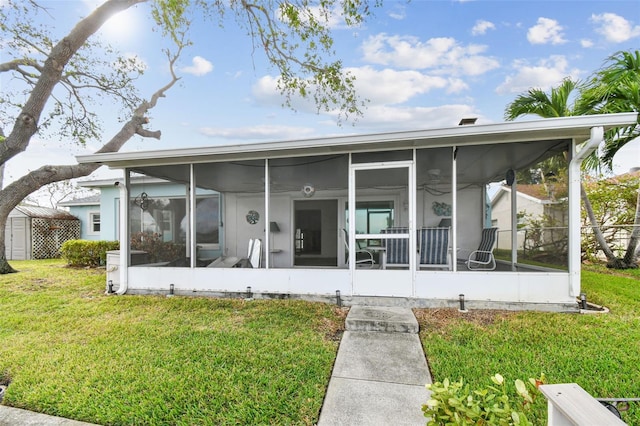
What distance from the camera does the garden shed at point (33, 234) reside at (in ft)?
43.2

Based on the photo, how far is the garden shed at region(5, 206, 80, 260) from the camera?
13156mm

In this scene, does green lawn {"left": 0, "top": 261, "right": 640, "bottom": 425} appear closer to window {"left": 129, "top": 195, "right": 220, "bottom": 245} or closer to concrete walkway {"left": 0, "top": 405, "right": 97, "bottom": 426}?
concrete walkway {"left": 0, "top": 405, "right": 97, "bottom": 426}

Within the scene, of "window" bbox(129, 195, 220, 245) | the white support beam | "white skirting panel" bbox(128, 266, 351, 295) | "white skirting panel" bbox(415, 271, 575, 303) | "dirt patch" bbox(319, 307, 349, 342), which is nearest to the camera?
"dirt patch" bbox(319, 307, 349, 342)

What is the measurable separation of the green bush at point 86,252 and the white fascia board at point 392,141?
19.0ft

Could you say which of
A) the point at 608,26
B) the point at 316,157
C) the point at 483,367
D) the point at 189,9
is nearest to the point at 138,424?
the point at 483,367

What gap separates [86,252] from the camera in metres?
10.1

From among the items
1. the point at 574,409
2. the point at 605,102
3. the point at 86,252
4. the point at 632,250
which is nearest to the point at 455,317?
the point at 574,409

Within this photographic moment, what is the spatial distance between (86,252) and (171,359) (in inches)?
364

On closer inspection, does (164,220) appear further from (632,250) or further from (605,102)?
(632,250)

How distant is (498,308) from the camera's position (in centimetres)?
457

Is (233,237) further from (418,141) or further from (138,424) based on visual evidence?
(138,424)

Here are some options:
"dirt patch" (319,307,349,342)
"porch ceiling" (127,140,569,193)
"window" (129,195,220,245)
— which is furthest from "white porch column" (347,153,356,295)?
"window" (129,195,220,245)

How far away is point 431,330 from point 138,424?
10.5 feet

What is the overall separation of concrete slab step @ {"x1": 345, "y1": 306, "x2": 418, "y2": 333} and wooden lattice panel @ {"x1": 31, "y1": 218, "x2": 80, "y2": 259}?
596 inches
